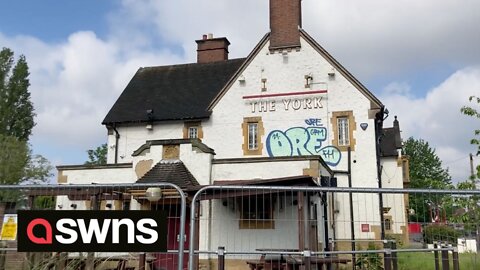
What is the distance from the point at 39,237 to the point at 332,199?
1393cm

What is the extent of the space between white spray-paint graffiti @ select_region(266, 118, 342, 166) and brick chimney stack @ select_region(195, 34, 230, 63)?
27.1 ft

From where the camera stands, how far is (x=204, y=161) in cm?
1770

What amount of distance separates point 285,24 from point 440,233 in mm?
15645

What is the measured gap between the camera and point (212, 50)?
93.8 feet

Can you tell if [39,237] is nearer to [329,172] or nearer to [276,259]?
[276,259]

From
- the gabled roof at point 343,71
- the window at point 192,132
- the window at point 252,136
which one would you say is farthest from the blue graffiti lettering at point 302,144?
the window at point 192,132

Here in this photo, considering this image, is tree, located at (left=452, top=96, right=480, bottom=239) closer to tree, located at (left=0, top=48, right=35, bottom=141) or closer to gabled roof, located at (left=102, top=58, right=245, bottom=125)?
gabled roof, located at (left=102, top=58, right=245, bottom=125)

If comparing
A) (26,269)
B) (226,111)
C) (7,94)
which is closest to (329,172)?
(226,111)

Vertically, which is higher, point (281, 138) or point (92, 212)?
point (281, 138)

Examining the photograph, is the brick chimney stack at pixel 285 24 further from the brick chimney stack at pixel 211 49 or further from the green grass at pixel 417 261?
the green grass at pixel 417 261

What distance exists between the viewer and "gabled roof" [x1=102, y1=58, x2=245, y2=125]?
79.7ft

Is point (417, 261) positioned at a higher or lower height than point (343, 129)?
lower

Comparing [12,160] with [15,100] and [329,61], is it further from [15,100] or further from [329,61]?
[329,61]

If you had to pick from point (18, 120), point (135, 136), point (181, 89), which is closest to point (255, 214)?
point (135, 136)
